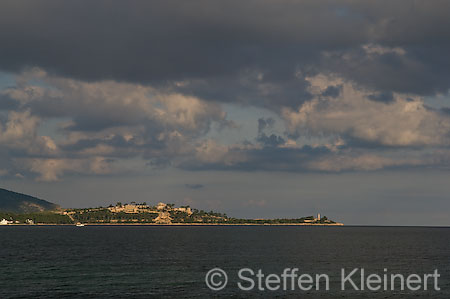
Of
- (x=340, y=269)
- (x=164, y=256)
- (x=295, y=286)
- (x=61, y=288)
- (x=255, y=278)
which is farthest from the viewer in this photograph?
(x=164, y=256)

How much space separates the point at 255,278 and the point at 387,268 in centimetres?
4347

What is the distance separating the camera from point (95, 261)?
14138 centimetres

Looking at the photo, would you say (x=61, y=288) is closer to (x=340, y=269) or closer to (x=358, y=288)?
(x=358, y=288)

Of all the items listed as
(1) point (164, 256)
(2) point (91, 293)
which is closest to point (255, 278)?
(2) point (91, 293)

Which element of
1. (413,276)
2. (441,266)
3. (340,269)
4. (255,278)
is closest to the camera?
(255,278)

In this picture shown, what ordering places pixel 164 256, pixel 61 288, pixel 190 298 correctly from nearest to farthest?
pixel 190 298, pixel 61 288, pixel 164 256

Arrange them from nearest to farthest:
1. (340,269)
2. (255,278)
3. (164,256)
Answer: (255,278) → (340,269) → (164,256)

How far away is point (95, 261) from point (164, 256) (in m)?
Result: 25.4

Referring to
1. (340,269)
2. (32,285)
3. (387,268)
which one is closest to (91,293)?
(32,285)

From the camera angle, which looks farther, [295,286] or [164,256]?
[164,256]

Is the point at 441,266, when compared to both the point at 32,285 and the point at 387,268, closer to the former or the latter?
the point at 387,268

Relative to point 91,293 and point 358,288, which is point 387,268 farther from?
point 91,293

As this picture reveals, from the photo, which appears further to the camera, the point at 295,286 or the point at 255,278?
the point at 255,278

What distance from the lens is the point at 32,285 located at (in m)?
95.8
